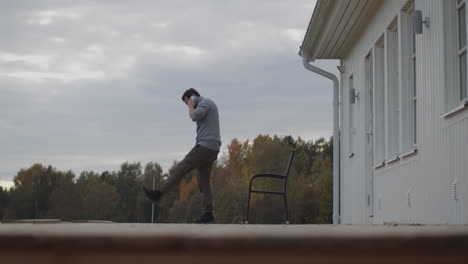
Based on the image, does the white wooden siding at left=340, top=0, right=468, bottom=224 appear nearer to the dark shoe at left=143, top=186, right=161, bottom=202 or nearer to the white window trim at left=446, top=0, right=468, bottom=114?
the white window trim at left=446, top=0, right=468, bottom=114

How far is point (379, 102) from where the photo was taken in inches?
388

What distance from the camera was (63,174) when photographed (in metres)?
104

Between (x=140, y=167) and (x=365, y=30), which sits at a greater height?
(x=140, y=167)

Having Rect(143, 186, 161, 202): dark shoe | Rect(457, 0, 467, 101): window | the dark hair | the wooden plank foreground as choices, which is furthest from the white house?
the wooden plank foreground

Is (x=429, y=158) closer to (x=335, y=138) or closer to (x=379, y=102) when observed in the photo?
(x=379, y=102)

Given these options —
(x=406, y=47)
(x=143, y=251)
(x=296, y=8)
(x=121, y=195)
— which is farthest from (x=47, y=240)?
(x=121, y=195)

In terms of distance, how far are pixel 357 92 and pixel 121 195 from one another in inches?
3457

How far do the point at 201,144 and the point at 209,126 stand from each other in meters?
0.25

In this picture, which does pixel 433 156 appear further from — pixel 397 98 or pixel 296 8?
pixel 296 8

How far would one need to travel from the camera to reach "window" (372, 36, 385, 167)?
9.78 meters

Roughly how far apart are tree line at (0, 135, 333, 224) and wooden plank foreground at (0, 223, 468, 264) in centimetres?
6855

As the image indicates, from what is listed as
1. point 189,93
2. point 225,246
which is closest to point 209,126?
point 189,93

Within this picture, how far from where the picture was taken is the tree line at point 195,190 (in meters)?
75.9

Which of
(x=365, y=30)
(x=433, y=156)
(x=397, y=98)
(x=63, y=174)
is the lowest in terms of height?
(x=433, y=156)
